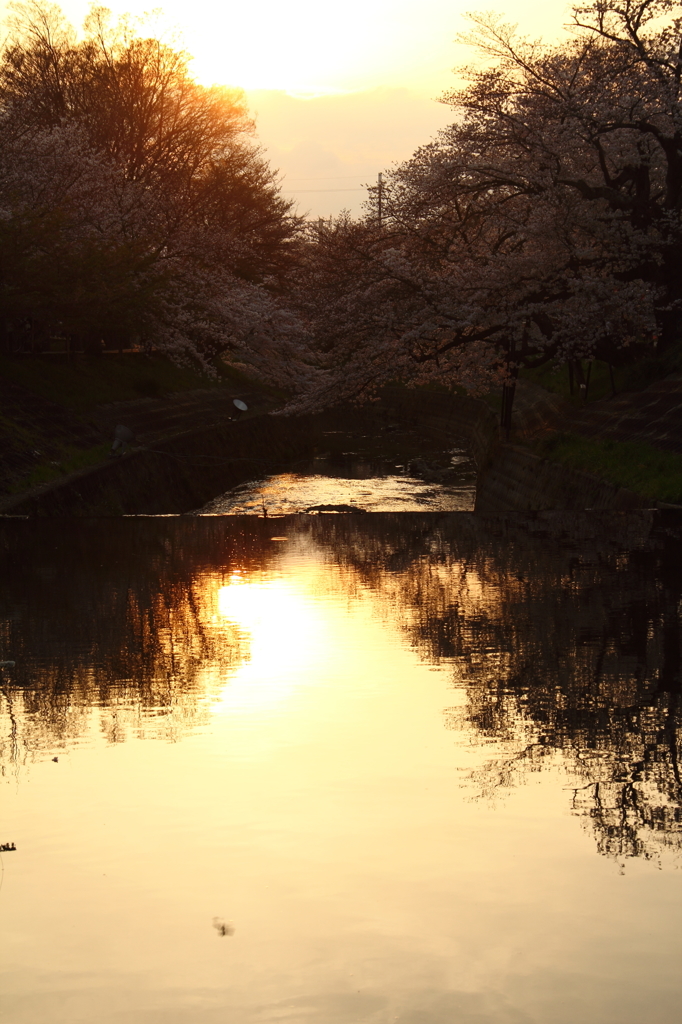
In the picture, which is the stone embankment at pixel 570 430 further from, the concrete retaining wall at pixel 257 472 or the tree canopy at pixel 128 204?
the tree canopy at pixel 128 204

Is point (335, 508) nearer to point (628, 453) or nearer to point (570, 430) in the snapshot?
point (570, 430)

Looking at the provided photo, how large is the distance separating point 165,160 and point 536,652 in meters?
39.2

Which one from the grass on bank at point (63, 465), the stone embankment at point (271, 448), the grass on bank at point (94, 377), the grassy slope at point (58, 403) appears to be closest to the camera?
the stone embankment at point (271, 448)

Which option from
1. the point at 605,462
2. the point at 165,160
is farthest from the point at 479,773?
the point at 165,160

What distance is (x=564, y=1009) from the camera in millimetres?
4305

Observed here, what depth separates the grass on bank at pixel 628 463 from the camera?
1914 cm

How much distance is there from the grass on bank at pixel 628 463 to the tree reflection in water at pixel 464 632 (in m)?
1.19

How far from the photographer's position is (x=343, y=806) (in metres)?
6.29

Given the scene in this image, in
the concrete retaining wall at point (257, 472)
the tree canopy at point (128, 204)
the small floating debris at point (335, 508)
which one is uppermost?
the tree canopy at point (128, 204)

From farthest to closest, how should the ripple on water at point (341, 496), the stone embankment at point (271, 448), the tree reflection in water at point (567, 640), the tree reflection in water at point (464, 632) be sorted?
the ripple on water at point (341, 496) < the stone embankment at point (271, 448) < the tree reflection in water at point (464, 632) < the tree reflection in water at point (567, 640)

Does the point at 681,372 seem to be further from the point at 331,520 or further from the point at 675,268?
the point at 331,520

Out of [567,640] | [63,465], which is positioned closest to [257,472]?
[63,465]

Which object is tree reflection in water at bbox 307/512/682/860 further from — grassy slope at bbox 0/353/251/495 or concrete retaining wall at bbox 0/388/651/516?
grassy slope at bbox 0/353/251/495

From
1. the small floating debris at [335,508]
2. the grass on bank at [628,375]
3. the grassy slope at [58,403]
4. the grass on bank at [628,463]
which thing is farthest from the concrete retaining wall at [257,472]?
the small floating debris at [335,508]
